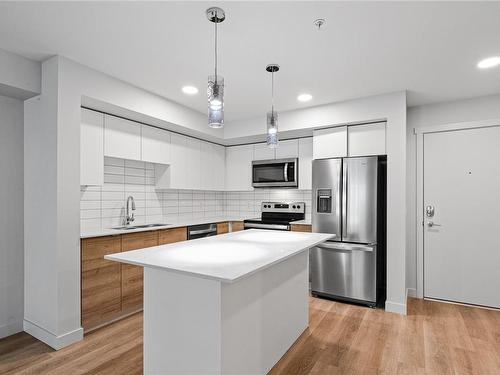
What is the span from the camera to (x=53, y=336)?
2445mm

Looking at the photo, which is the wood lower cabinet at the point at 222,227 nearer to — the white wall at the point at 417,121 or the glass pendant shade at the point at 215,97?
the white wall at the point at 417,121

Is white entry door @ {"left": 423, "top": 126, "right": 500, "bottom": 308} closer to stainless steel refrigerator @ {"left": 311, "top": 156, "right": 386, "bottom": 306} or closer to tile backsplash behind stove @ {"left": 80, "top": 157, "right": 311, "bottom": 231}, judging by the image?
stainless steel refrigerator @ {"left": 311, "top": 156, "right": 386, "bottom": 306}

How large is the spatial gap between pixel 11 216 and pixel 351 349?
3.22 meters

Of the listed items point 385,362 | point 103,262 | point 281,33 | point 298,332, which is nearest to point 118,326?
point 103,262

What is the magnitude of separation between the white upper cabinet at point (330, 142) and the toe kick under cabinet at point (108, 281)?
90.5 inches

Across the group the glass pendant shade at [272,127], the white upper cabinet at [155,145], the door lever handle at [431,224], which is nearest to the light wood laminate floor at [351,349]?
the door lever handle at [431,224]

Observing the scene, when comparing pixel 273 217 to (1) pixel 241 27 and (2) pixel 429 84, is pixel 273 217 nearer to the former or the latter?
(2) pixel 429 84

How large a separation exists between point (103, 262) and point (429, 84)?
12.1 feet

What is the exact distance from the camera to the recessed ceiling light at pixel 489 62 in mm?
2491

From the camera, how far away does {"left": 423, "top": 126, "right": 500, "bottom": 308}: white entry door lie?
3.37 meters

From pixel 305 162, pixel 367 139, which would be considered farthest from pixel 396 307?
pixel 305 162

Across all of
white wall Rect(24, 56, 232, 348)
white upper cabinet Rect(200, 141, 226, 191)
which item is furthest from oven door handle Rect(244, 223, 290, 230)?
white wall Rect(24, 56, 232, 348)

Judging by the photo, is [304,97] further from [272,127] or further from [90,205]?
[90,205]

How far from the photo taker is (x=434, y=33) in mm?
2088
